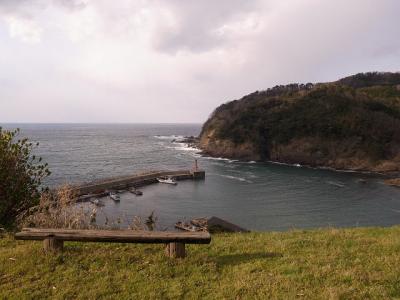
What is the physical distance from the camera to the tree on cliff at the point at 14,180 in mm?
11648

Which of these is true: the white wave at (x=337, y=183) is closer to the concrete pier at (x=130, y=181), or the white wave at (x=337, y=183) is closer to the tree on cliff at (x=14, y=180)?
the concrete pier at (x=130, y=181)

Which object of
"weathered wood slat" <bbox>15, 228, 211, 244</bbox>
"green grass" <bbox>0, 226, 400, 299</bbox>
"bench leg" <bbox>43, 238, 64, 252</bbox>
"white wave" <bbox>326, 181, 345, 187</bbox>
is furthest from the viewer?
"white wave" <bbox>326, 181, 345, 187</bbox>

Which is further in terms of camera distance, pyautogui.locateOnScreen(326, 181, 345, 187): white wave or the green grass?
pyautogui.locateOnScreen(326, 181, 345, 187): white wave

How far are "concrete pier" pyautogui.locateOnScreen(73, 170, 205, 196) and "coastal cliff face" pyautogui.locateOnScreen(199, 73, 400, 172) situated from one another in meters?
29.1

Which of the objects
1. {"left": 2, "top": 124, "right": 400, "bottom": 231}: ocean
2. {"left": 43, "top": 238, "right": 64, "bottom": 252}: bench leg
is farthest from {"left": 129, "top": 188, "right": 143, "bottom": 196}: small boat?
{"left": 43, "top": 238, "right": 64, "bottom": 252}: bench leg

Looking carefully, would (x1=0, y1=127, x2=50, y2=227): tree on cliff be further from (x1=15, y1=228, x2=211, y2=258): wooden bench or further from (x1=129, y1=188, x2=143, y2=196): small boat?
(x1=129, y1=188, x2=143, y2=196): small boat

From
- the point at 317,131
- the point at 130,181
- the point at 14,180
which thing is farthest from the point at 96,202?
the point at 317,131

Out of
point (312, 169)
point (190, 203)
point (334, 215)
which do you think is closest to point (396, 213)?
point (334, 215)

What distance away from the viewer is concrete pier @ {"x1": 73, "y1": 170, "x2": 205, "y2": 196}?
183 feet

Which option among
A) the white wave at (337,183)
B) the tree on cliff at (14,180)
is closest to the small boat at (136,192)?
the white wave at (337,183)

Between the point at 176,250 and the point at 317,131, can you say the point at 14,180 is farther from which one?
the point at 317,131

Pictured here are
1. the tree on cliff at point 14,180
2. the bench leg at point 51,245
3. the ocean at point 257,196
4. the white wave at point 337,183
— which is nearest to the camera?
the bench leg at point 51,245

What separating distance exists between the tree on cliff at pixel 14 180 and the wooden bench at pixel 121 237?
13.4 feet

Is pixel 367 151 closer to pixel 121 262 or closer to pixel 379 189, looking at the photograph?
pixel 379 189
